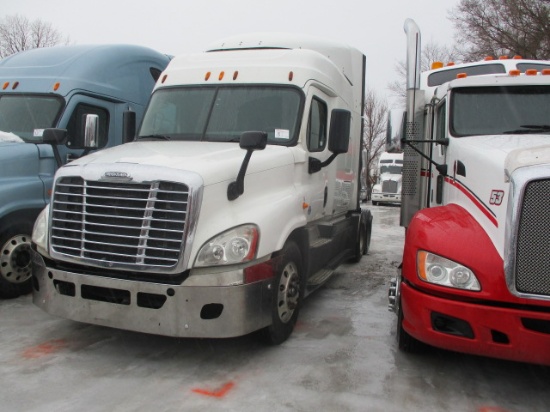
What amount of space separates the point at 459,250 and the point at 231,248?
176 cm

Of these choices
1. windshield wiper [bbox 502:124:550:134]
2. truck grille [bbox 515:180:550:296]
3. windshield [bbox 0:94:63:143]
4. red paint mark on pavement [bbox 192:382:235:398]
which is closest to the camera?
truck grille [bbox 515:180:550:296]

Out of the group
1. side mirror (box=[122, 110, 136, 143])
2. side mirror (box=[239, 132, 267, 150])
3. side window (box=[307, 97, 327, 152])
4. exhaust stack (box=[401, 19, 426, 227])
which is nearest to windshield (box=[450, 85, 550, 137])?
exhaust stack (box=[401, 19, 426, 227])

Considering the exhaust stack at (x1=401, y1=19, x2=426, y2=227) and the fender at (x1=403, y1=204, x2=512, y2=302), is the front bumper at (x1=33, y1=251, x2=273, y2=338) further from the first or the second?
the exhaust stack at (x1=401, y1=19, x2=426, y2=227)

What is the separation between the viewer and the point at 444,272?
3.77 m

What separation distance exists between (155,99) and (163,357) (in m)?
3.03

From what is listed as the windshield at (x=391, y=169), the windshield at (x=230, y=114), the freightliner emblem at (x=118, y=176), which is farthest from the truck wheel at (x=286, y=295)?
the windshield at (x=391, y=169)

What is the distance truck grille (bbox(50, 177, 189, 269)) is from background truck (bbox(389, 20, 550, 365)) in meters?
1.96

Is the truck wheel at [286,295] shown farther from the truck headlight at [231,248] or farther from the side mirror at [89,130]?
the side mirror at [89,130]

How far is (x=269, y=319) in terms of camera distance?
171 inches

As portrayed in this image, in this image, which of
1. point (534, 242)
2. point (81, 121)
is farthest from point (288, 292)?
point (81, 121)

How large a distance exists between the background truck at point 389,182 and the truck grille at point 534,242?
23675mm

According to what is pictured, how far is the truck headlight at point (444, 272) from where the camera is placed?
3656mm

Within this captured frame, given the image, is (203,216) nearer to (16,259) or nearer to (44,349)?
(44,349)

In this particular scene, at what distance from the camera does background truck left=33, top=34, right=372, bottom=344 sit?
3957 mm
